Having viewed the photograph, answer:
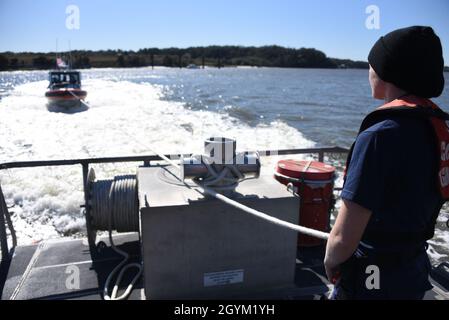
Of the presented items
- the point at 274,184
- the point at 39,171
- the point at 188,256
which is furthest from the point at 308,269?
the point at 39,171

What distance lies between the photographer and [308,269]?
4191 mm

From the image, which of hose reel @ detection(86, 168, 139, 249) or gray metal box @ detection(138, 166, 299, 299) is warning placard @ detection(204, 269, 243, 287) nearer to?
gray metal box @ detection(138, 166, 299, 299)

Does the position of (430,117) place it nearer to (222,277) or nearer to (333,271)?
(333,271)

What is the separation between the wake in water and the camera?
9492 mm

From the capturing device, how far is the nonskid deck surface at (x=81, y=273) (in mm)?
3693

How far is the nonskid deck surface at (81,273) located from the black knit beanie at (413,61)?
2.49 m

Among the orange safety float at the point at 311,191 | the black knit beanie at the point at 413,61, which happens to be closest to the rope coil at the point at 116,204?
the orange safety float at the point at 311,191

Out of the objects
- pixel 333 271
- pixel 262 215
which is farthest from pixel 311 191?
pixel 333 271

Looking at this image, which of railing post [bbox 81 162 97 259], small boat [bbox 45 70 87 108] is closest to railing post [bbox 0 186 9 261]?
railing post [bbox 81 162 97 259]

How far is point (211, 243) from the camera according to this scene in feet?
10.6

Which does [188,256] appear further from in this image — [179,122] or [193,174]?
[179,122]

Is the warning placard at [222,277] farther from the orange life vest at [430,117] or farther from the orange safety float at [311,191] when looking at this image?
the orange life vest at [430,117]

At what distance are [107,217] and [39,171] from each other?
28.4ft

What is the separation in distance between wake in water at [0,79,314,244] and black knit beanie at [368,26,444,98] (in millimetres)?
3583
